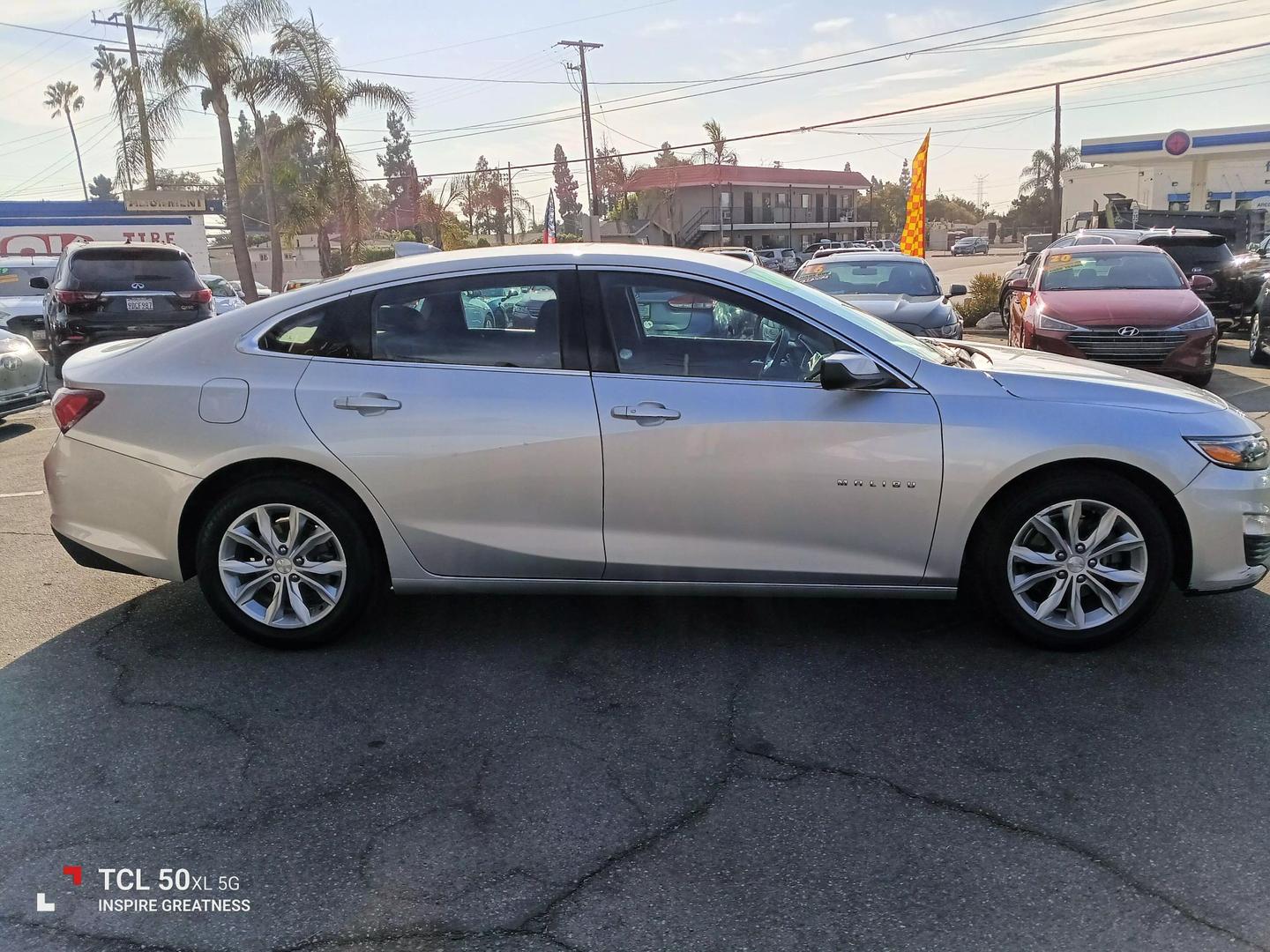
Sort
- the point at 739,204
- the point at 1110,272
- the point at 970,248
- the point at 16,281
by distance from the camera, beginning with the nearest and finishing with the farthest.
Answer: the point at 1110,272, the point at 16,281, the point at 739,204, the point at 970,248

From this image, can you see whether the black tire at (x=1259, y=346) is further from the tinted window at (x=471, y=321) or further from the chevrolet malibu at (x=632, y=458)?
the tinted window at (x=471, y=321)

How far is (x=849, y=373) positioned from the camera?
393 centimetres

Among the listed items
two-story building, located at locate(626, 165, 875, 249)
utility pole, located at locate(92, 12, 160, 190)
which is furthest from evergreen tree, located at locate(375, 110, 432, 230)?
utility pole, located at locate(92, 12, 160, 190)

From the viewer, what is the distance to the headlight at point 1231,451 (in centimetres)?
403

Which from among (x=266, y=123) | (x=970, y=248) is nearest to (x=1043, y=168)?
(x=970, y=248)

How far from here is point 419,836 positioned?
301 centimetres

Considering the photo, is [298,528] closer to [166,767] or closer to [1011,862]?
[166,767]

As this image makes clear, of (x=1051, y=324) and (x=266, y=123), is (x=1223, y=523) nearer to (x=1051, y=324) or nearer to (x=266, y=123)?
(x=1051, y=324)

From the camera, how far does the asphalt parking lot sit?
265 cm

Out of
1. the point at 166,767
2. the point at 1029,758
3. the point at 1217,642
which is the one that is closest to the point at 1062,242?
the point at 1217,642

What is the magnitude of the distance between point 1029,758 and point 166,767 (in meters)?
2.84

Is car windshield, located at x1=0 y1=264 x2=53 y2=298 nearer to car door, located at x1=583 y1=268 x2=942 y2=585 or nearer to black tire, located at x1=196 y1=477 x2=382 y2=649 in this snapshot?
black tire, located at x1=196 y1=477 x2=382 y2=649

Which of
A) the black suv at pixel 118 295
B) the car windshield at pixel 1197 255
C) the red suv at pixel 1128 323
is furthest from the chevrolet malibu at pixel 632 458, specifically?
the car windshield at pixel 1197 255

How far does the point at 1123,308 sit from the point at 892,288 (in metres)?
2.65
